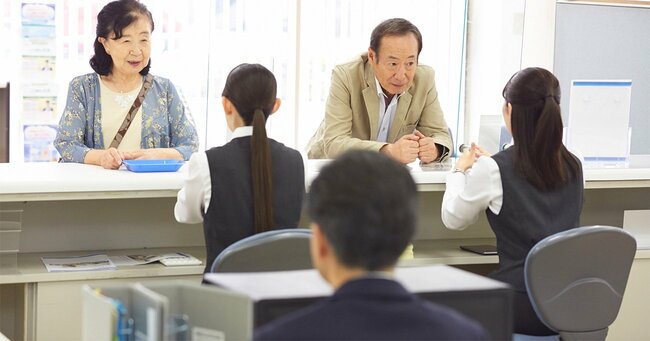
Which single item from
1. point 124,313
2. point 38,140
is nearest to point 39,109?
point 38,140

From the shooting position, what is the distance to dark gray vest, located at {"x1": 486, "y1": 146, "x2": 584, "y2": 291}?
280 centimetres

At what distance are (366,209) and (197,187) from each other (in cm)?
153

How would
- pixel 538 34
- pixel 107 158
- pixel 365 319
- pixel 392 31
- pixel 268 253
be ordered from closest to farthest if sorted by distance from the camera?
pixel 365 319, pixel 268 253, pixel 107 158, pixel 392 31, pixel 538 34

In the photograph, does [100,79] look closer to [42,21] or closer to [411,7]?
[42,21]

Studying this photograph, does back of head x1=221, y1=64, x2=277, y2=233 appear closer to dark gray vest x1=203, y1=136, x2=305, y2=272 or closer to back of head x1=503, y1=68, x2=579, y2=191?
dark gray vest x1=203, y1=136, x2=305, y2=272

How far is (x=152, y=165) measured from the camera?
309cm

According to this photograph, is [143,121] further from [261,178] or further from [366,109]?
[261,178]

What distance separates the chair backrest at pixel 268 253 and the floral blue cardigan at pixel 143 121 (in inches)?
51.4

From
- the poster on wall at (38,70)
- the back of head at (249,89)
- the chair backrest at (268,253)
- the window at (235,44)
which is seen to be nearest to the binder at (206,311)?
the chair backrest at (268,253)

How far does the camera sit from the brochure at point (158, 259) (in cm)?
306

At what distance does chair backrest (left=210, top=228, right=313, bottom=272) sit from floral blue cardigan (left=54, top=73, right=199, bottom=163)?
1306 mm

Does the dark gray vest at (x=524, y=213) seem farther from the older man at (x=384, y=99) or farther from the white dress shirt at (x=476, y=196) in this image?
the older man at (x=384, y=99)

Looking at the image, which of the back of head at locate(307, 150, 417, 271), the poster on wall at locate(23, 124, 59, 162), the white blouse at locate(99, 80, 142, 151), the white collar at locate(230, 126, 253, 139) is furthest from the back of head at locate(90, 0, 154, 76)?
the back of head at locate(307, 150, 417, 271)

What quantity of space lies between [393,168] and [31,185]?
1.77 m
